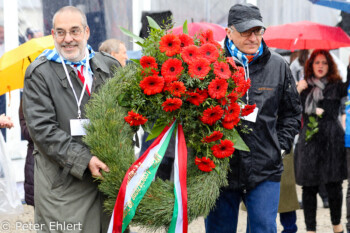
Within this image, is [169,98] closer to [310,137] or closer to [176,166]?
[176,166]

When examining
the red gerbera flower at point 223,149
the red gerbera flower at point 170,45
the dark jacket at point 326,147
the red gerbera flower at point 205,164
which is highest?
the red gerbera flower at point 170,45

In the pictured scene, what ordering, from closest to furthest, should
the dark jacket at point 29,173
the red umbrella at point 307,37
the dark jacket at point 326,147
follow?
the dark jacket at point 29,173, the dark jacket at point 326,147, the red umbrella at point 307,37

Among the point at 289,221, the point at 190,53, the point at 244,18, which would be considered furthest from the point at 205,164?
the point at 289,221

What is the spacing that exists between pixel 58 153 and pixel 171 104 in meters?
0.71

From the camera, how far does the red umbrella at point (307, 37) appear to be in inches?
295

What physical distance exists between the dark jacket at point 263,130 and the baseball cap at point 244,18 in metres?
0.20

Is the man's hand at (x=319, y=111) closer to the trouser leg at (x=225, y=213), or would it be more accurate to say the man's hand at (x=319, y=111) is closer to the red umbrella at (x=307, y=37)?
the red umbrella at (x=307, y=37)

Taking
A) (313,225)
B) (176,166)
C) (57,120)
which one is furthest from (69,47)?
(313,225)

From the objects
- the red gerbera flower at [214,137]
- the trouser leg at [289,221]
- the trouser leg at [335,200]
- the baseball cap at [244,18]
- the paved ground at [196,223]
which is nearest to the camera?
the red gerbera flower at [214,137]

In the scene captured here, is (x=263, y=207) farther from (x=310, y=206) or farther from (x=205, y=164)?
(x=310, y=206)

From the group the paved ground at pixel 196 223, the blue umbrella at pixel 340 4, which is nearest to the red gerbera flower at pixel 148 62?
the paved ground at pixel 196 223

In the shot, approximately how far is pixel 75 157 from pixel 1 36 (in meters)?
5.66

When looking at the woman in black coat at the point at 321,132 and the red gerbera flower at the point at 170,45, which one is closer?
the red gerbera flower at the point at 170,45

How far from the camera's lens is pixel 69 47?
372 centimetres
